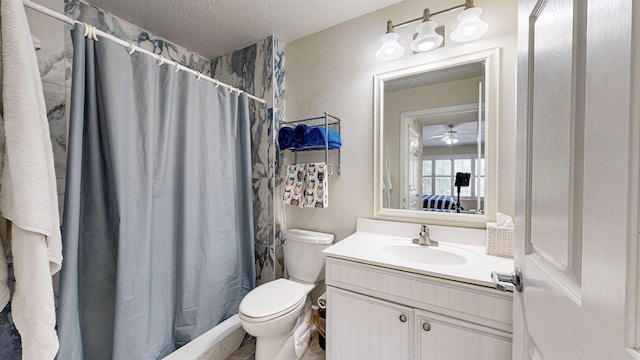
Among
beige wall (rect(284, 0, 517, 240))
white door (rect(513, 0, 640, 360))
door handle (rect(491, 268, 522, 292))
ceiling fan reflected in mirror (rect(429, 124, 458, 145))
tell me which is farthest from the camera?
ceiling fan reflected in mirror (rect(429, 124, 458, 145))

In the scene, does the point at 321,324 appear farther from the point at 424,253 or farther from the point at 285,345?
the point at 424,253

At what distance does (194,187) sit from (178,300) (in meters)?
0.66

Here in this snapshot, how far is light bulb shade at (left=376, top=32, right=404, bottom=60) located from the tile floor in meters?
1.95

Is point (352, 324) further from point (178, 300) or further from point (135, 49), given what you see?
point (135, 49)

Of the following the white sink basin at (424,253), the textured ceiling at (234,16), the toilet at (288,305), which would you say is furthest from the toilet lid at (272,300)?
the textured ceiling at (234,16)

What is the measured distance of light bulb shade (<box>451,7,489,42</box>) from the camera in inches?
47.7

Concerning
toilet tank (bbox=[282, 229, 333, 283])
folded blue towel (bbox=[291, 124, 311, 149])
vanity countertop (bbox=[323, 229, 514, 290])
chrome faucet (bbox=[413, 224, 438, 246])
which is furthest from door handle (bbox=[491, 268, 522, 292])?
folded blue towel (bbox=[291, 124, 311, 149])

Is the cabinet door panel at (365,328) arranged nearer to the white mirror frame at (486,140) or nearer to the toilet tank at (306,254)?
the toilet tank at (306,254)

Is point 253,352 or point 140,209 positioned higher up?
point 140,209

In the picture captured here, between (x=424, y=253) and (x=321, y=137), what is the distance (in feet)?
3.11

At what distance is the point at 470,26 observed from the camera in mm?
1236

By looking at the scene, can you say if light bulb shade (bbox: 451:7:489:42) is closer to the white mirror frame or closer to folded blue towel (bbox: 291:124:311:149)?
the white mirror frame

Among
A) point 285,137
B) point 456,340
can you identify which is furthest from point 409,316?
point 285,137

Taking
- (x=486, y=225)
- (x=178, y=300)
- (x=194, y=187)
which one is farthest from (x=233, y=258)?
(x=486, y=225)
